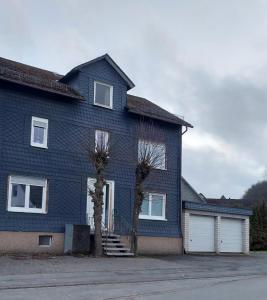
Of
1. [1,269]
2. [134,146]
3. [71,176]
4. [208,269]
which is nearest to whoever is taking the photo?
[1,269]

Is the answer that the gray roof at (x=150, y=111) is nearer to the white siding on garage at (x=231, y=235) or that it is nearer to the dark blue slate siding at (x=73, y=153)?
the dark blue slate siding at (x=73, y=153)

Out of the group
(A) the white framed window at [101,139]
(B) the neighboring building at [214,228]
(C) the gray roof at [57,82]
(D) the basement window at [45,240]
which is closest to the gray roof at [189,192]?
(B) the neighboring building at [214,228]

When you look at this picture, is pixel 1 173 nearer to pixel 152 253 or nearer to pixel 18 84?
pixel 18 84

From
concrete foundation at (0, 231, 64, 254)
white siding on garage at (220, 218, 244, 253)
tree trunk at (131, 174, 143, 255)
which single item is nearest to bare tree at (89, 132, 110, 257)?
tree trunk at (131, 174, 143, 255)

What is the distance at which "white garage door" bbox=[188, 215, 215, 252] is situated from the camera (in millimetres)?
32625

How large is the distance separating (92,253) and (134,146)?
6.57 m

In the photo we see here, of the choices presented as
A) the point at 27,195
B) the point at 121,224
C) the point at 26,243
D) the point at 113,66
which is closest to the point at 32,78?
the point at 113,66

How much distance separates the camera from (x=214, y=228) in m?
34.1

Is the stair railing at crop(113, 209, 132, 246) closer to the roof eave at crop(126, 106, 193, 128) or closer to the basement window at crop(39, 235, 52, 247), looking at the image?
the basement window at crop(39, 235, 52, 247)

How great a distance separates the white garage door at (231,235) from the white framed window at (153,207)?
17.5ft

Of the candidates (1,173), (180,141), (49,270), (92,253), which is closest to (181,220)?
(180,141)

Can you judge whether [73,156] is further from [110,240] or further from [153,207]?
[153,207]

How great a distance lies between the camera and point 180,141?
106 ft

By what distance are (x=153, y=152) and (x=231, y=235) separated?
10.2 m
